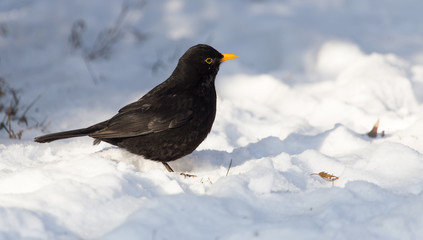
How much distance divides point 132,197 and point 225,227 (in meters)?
0.59

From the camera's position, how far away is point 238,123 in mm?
5301

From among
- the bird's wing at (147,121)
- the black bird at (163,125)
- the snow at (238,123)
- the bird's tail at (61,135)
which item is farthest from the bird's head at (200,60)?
the bird's tail at (61,135)

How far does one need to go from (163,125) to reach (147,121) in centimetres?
13

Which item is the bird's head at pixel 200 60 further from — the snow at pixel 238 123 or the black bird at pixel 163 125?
the snow at pixel 238 123

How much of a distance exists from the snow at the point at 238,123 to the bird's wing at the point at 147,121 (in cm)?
21

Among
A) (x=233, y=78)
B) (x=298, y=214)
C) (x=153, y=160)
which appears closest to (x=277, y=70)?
(x=233, y=78)

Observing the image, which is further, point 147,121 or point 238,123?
point 238,123

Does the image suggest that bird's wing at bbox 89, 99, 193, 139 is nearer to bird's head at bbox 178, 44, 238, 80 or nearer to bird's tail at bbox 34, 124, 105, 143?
bird's tail at bbox 34, 124, 105, 143

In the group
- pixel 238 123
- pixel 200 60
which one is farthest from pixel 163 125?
pixel 238 123

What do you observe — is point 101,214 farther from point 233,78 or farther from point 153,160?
point 233,78

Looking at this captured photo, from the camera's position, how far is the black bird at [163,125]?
150 inches

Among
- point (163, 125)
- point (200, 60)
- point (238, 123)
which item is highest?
point (200, 60)

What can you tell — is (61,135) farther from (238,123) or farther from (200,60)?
(238,123)

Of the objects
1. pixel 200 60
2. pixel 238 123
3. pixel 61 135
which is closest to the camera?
pixel 61 135
